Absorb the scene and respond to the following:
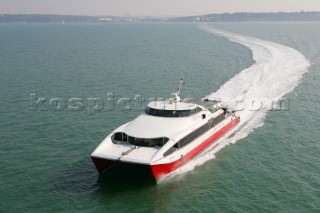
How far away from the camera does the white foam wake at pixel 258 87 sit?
36.0 meters

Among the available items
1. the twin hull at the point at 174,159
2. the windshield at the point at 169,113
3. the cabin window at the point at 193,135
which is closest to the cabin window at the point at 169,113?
the windshield at the point at 169,113

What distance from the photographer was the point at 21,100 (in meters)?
47.0

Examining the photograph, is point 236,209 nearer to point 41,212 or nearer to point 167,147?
point 167,147

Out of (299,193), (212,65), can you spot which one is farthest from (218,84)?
(299,193)

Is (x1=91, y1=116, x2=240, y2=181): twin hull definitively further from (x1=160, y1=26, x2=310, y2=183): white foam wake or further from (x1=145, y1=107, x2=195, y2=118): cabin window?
(x1=145, y1=107, x2=195, y2=118): cabin window

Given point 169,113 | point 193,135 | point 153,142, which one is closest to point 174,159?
point 153,142

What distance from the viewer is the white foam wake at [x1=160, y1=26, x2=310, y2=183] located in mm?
36031

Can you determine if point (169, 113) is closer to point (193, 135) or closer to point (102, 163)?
point (193, 135)

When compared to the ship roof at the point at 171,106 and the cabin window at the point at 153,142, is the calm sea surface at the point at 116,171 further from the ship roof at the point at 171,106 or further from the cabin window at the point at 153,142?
the ship roof at the point at 171,106

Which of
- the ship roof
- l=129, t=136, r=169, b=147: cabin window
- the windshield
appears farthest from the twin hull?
the ship roof

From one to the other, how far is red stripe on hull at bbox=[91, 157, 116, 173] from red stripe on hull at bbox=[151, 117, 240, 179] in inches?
125

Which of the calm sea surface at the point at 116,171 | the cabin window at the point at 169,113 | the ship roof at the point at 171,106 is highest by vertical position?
the ship roof at the point at 171,106

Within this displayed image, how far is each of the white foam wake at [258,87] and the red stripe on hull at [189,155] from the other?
489 mm

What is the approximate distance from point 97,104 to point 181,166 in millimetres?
20070
